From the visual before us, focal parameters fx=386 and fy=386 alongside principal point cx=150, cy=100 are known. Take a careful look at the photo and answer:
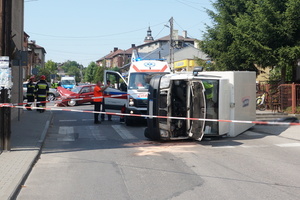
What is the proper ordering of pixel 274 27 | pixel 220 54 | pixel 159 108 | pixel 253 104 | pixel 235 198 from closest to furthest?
pixel 235 198 → pixel 159 108 → pixel 253 104 → pixel 274 27 → pixel 220 54

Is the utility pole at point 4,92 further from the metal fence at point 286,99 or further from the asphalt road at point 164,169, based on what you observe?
the metal fence at point 286,99

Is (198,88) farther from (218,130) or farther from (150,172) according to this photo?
(150,172)

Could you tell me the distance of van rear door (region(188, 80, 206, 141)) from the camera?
10.9 m

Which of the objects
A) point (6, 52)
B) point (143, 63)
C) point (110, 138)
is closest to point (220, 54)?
point (143, 63)

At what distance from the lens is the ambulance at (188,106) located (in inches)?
430

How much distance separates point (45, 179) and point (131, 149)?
3.45m

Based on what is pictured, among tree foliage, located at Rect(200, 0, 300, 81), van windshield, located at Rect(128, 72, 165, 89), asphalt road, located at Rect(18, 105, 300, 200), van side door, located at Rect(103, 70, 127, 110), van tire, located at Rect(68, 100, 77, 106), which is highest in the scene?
tree foliage, located at Rect(200, 0, 300, 81)

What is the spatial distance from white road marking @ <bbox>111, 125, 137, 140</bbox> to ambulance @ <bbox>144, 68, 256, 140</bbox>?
1.31 metres

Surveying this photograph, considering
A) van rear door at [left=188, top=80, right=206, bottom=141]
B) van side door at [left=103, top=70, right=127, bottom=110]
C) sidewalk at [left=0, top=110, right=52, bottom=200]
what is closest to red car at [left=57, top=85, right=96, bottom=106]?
van side door at [left=103, top=70, right=127, bottom=110]

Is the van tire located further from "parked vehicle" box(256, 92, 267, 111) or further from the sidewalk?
the sidewalk

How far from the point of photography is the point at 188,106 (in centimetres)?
1127

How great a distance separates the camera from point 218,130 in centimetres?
1123

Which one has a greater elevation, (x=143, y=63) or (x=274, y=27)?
(x=274, y=27)

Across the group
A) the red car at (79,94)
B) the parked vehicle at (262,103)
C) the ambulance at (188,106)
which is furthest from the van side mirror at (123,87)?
the red car at (79,94)
